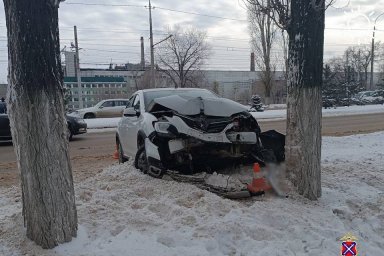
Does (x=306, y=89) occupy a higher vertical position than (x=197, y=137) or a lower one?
higher

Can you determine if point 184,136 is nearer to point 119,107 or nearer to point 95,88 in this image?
point 119,107

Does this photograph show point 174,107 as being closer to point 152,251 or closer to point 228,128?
point 228,128

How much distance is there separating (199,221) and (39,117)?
1.85 meters

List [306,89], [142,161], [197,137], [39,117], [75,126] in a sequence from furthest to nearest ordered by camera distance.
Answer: [75,126] → [142,161] → [197,137] → [306,89] → [39,117]

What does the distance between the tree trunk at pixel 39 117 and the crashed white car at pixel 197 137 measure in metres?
1.85

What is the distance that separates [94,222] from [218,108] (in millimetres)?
2364

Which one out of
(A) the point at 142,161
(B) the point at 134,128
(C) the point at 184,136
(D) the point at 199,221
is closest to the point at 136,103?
(B) the point at 134,128

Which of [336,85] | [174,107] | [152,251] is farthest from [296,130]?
[336,85]

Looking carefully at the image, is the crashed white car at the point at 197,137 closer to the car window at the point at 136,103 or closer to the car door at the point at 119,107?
the car window at the point at 136,103

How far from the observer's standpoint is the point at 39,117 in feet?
10.8

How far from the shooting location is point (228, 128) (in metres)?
5.14

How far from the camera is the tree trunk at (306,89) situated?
472 centimetres

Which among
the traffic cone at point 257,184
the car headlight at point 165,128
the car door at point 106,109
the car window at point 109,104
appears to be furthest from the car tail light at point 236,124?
the car window at point 109,104

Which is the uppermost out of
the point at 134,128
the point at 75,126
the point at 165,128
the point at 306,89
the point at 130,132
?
the point at 306,89
